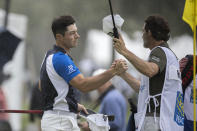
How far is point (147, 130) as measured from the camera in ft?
19.1

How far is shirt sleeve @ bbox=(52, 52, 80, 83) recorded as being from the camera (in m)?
5.64

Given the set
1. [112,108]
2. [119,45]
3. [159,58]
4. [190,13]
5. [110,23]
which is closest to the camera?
[119,45]

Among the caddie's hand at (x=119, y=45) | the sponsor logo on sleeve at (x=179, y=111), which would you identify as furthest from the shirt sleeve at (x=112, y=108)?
the caddie's hand at (x=119, y=45)

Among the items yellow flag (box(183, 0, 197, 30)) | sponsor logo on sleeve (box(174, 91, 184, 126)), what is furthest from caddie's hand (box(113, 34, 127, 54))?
yellow flag (box(183, 0, 197, 30))

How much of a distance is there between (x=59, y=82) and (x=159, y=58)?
3.42ft

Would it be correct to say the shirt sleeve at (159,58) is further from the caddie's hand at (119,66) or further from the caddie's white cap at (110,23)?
the caddie's white cap at (110,23)

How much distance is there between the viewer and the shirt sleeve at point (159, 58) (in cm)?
572

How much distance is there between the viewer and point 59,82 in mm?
5699

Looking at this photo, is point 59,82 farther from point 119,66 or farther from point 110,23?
point 110,23

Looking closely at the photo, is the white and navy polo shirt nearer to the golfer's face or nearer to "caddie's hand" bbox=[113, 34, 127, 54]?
the golfer's face

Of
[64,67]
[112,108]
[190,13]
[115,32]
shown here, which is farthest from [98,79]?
[112,108]

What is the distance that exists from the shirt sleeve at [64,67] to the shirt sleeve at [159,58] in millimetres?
781

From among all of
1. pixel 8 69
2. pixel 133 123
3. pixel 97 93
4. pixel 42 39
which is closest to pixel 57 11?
pixel 42 39

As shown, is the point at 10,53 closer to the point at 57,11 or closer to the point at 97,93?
the point at 97,93
